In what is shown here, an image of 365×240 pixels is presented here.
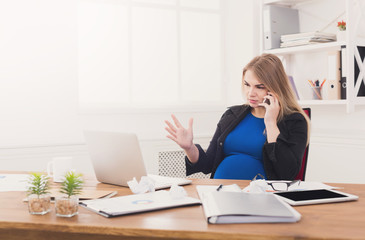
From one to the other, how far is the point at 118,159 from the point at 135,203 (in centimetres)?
Answer: 35

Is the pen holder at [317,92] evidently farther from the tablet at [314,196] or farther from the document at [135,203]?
the document at [135,203]

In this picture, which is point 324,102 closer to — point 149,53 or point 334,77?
point 334,77

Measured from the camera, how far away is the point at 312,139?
3.40 metres

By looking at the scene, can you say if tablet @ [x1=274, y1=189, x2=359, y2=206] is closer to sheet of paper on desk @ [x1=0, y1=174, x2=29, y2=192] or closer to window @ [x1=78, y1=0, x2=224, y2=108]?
sheet of paper on desk @ [x1=0, y1=174, x2=29, y2=192]

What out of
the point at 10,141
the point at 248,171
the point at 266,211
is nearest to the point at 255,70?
the point at 248,171

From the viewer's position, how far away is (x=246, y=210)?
1229 millimetres

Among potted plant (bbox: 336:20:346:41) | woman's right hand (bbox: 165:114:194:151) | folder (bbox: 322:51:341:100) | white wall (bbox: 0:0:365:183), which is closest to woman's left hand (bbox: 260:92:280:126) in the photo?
woman's right hand (bbox: 165:114:194:151)

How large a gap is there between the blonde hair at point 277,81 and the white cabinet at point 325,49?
0.73 m

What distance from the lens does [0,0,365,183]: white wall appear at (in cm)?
304

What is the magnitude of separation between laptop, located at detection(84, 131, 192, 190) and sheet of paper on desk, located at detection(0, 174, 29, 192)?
0.98 ft

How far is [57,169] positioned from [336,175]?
2109 mm

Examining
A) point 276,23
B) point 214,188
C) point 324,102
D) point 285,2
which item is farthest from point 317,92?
point 214,188

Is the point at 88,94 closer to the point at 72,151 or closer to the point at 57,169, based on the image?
the point at 72,151

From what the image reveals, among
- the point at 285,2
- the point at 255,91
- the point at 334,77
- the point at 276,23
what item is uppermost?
the point at 285,2
